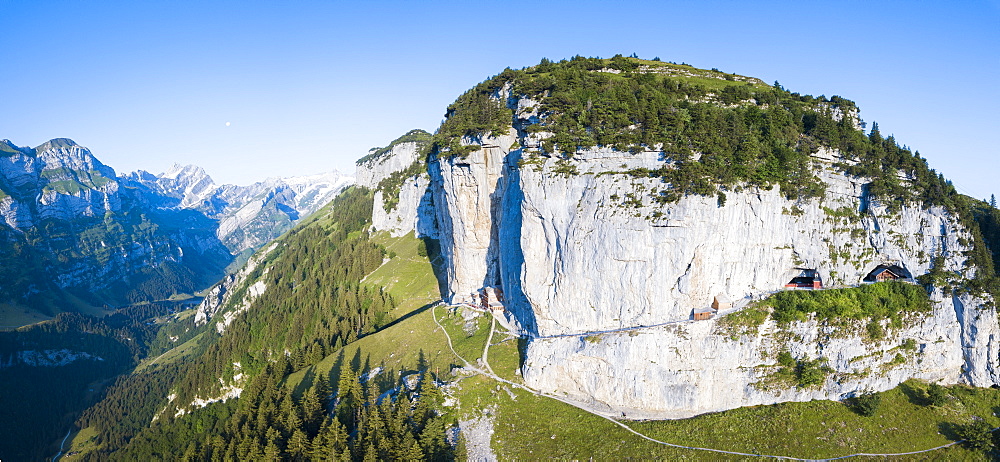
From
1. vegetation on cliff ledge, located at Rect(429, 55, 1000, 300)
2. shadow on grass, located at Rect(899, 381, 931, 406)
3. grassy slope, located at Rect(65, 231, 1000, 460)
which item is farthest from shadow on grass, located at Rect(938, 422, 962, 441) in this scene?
vegetation on cliff ledge, located at Rect(429, 55, 1000, 300)

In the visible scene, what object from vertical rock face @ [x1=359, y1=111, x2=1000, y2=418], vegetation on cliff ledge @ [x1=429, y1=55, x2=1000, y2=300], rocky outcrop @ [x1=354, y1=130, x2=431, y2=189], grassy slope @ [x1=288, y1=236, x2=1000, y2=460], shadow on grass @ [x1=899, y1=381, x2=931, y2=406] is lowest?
grassy slope @ [x1=288, y1=236, x2=1000, y2=460]

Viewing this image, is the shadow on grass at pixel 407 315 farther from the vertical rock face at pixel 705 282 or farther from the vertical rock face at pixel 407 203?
the vertical rock face at pixel 705 282

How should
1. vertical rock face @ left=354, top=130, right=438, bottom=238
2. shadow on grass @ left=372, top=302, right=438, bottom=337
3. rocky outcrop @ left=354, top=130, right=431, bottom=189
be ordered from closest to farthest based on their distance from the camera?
1. shadow on grass @ left=372, top=302, right=438, bottom=337
2. vertical rock face @ left=354, top=130, right=438, bottom=238
3. rocky outcrop @ left=354, top=130, right=431, bottom=189

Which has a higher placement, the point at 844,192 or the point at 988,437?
the point at 844,192

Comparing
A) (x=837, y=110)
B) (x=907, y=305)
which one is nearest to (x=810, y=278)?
(x=907, y=305)

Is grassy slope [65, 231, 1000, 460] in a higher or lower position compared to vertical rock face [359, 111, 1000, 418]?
lower

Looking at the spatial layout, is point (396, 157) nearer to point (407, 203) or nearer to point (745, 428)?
point (407, 203)

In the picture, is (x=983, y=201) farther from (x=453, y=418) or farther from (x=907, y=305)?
(x=453, y=418)

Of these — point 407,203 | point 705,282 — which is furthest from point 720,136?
point 407,203

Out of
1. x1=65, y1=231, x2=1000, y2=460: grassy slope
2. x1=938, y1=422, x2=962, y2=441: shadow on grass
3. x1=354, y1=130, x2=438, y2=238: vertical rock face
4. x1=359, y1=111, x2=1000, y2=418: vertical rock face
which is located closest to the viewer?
x1=65, y1=231, x2=1000, y2=460: grassy slope

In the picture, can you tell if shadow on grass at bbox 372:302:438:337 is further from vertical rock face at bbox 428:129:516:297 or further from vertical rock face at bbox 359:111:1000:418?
vertical rock face at bbox 359:111:1000:418

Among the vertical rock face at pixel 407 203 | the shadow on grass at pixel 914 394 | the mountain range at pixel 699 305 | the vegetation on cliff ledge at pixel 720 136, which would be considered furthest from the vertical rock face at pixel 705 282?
the vertical rock face at pixel 407 203
